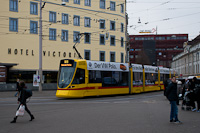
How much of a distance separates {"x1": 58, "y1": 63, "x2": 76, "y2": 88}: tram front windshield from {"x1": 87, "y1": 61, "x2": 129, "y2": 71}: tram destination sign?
1685mm

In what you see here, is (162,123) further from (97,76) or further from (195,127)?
(97,76)

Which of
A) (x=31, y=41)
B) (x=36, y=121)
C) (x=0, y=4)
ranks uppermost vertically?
(x=0, y=4)

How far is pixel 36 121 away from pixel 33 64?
31290mm

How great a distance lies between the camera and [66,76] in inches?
849

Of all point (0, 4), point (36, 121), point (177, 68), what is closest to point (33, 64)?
point (0, 4)

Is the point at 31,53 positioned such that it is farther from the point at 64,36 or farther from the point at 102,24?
the point at 102,24

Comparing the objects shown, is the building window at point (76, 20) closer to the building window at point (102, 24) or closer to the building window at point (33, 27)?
the building window at point (102, 24)

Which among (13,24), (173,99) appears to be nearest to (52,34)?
(13,24)

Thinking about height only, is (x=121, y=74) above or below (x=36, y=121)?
above

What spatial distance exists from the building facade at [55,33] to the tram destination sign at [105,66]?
11.0 meters

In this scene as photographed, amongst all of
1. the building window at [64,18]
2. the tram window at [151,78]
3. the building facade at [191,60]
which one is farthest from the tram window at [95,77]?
the building facade at [191,60]

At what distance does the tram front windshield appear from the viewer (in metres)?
21.3

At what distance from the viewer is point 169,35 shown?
111 metres

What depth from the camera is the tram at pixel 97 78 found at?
21.4m
